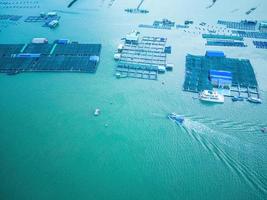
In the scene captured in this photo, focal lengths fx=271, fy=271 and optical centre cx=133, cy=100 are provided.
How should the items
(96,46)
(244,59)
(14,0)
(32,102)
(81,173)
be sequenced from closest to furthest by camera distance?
(81,173) < (32,102) < (244,59) < (96,46) < (14,0)

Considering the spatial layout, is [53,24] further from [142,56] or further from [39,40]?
[142,56]

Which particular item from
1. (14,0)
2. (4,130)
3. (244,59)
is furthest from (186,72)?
(14,0)

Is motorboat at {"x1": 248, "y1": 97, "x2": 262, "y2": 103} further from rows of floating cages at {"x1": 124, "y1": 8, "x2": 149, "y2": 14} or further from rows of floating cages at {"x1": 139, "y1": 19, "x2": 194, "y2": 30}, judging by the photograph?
rows of floating cages at {"x1": 124, "y1": 8, "x2": 149, "y2": 14}

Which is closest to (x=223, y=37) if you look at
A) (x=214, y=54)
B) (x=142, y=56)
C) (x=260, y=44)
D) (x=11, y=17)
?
(x=260, y=44)

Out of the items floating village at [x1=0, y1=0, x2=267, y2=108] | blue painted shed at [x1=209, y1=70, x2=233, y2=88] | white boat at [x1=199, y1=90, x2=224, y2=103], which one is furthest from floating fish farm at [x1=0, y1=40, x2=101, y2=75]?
blue painted shed at [x1=209, y1=70, x2=233, y2=88]

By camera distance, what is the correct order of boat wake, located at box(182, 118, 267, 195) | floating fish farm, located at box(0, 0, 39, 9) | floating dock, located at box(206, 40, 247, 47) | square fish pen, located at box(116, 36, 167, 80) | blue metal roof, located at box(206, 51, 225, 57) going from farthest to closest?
1. floating fish farm, located at box(0, 0, 39, 9)
2. floating dock, located at box(206, 40, 247, 47)
3. blue metal roof, located at box(206, 51, 225, 57)
4. square fish pen, located at box(116, 36, 167, 80)
5. boat wake, located at box(182, 118, 267, 195)

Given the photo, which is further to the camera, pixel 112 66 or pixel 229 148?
pixel 112 66

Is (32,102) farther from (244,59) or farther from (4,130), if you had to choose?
(244,59)
